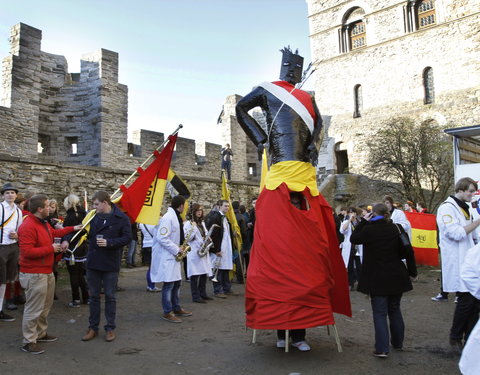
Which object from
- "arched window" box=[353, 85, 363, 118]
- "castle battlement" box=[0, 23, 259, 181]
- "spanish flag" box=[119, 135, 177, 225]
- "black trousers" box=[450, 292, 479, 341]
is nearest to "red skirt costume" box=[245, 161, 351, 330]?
"black trousers" box=[450, 292, 479, 341]

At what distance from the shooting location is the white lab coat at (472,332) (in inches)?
83.8

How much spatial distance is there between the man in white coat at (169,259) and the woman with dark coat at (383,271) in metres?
2.52

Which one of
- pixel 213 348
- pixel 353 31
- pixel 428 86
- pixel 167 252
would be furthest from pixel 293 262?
pixel 353 31

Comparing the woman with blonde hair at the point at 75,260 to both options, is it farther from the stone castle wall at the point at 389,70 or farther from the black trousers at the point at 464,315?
the stone castle wall at the point at 389,70

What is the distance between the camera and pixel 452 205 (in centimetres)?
479

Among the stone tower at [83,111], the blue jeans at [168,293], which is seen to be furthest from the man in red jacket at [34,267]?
the stone tower at [83,111]

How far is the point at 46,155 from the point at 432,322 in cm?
1488

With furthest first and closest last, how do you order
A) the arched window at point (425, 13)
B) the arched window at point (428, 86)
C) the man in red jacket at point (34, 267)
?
the arched window at point (425, 13)
the arched window at point (428, 86)
the man in red jacket at point (34, 267)

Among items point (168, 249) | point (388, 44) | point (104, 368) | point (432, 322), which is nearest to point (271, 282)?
point (104, 368)

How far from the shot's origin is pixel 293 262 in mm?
3779

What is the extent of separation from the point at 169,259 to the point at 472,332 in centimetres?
409

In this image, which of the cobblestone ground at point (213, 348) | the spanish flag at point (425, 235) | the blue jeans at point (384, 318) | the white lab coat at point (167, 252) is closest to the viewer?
the cobblestone ground at point (213, 348)

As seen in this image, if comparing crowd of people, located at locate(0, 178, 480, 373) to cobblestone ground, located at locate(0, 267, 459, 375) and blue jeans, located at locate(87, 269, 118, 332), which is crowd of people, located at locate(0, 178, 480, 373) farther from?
cobblestone ground, located at locate(0, 267, 459, 375)

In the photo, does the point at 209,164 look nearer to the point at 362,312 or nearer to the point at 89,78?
the point at 89,78
